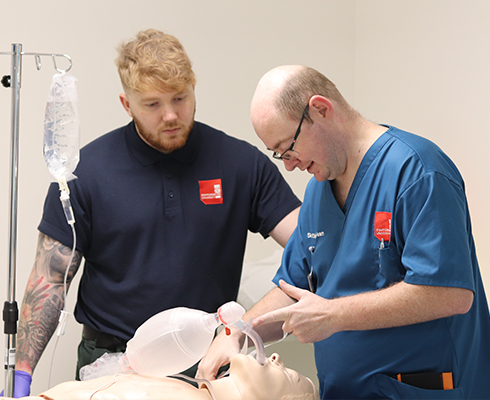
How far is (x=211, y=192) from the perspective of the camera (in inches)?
83.5

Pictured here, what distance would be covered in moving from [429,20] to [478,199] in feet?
→ 3.32

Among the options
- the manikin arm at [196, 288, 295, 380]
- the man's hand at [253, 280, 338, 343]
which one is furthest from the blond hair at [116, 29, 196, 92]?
the man's hand at [253, 280, 338, 343]

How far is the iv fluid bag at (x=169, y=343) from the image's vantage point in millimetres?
1310

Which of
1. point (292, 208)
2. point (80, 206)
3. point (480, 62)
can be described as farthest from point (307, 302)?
point (480, 62)

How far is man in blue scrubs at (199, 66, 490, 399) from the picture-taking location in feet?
4.42

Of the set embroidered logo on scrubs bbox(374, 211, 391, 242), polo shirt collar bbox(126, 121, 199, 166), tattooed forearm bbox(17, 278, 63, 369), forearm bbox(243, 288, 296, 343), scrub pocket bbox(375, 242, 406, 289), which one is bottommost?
tattooed forearm bbox(17, 278, 63, 369)

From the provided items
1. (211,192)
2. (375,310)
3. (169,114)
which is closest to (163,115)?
(169,114)

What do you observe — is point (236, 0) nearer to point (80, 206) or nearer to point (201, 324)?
point (80, 206)

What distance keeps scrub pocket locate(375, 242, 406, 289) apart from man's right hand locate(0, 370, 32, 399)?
1196 mm

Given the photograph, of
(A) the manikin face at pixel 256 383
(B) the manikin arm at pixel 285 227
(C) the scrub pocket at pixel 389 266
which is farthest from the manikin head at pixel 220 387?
(B) the manikin arm at pixel 285 227

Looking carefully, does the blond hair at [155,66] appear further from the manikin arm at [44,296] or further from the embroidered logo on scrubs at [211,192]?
the manikin arm at [44,296]

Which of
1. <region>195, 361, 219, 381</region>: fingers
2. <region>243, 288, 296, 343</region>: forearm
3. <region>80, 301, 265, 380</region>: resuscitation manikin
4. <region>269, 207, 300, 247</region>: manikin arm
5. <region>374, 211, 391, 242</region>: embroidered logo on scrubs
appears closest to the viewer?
<region>80, 301, 265, 380</region>: resuscitation manikin

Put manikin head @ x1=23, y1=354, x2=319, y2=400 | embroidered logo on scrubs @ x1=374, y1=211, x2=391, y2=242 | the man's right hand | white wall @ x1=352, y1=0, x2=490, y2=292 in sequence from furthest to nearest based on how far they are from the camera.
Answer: white wall @ x1=352, y1=0, x2=490, y2=292, the man's right hand, embroidered logo on scrubs @ x1=374, y1=211, x2=391, y2=242, manikin head @ x1=23, y1=354, x2=319, y2=400

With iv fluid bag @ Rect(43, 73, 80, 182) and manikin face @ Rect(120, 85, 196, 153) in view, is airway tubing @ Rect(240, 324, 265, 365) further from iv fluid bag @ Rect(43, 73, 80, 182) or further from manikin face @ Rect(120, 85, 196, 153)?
manikin face @ Rect(120, 85, 196, 153)
